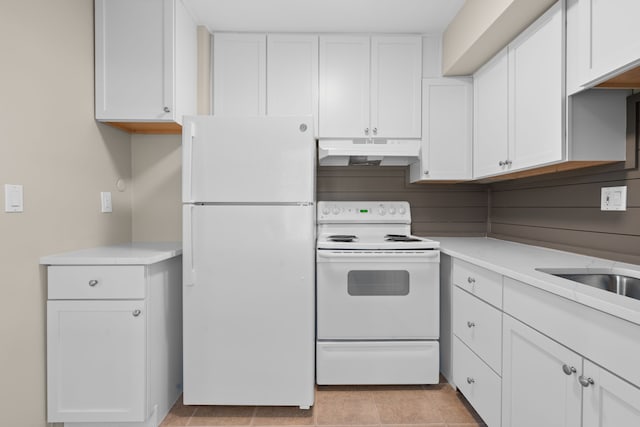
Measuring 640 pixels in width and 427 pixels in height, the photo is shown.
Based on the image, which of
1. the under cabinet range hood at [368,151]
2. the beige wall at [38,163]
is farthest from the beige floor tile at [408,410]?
the beige wall at [38,163]

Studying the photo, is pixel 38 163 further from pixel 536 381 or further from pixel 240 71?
pixel 536 381

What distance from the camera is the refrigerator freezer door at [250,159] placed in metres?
1.85

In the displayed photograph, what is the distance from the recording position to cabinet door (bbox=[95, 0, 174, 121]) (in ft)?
6.54

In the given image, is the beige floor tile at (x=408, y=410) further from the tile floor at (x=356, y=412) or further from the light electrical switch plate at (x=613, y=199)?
the light electrical switch plate at (x=613, y=199)

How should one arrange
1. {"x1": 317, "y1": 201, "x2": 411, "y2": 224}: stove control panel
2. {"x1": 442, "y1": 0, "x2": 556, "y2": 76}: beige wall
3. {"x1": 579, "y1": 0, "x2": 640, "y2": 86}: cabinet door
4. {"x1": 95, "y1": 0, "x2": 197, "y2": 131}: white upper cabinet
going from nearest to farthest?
{"x1": 579, "y1": 0, "x2": 640, "y2": 86}: cabinet door → {"x1": 442, "y1": 0, "x2": 556, "y2": 76}: beige wall → {"x1": 95, "y1": 0, "x2": 197, "y2": 131}: white upper cabinet → {"x1": 317, "y1": 201, "x2": 411, "y2": 224}: stove control panel

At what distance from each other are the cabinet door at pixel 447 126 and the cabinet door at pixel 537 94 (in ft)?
1.71

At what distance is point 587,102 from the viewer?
1520 millimetres

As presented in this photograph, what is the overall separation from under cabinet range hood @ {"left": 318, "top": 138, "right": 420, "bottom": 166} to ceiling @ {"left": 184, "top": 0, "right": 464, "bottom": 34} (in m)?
0.76

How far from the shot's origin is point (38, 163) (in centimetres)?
162

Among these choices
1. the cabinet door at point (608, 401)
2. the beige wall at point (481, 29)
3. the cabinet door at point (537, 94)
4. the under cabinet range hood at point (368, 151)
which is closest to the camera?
the cabinet door at point (608, 401)

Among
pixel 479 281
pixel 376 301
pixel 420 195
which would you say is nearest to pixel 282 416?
pixel 376 301

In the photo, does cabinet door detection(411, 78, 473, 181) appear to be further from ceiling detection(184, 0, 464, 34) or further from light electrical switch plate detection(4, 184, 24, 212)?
light electrical switch plate detection(4, 184, 24, 212)

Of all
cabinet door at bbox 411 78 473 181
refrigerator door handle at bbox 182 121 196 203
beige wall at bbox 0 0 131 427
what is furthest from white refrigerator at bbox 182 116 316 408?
cabinet door at bbox 411 78 473 181

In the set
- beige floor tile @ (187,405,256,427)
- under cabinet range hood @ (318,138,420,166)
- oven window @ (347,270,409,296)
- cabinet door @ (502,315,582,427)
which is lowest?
beige floor tile @ (187,405,256,427)
